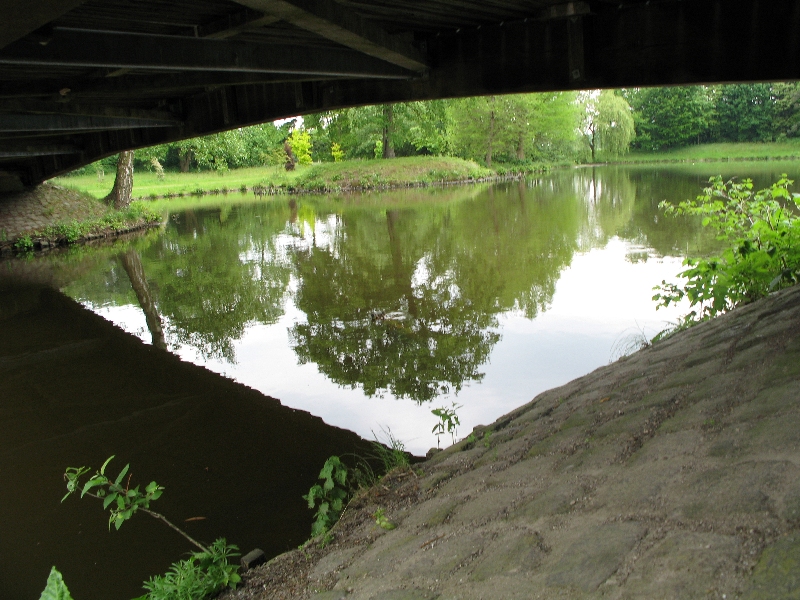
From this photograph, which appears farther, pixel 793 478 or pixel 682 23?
pixel 682 23

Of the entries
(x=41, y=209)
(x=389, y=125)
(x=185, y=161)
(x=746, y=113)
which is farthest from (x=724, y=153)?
(x=41, y=209)

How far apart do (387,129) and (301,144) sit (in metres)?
17.8

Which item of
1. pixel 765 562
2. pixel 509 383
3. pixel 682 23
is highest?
pixel 682 23

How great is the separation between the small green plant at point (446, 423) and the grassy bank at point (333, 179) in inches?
1322

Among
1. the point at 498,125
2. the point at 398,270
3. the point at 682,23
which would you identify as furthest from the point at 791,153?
the point at 682,23

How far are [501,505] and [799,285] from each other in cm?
326

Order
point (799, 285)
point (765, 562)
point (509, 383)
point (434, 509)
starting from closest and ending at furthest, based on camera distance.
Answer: point (765, 562), point (434, 509), point (799, 285), point (509, 383)

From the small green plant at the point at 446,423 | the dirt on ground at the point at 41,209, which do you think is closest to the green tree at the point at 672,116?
the dirt on ground at the point at 41,209

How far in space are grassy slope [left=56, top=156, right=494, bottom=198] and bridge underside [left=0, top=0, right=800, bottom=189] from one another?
31.9 meters

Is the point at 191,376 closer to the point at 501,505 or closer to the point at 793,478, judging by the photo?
the point at 501,505

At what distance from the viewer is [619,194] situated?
86.2 feet

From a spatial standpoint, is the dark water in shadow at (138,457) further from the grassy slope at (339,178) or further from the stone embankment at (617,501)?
the grassy slope at (339,178)

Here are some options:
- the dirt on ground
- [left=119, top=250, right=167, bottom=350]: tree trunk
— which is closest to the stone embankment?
[left=119, top=250, right=167, bottom=350]: tree trunk

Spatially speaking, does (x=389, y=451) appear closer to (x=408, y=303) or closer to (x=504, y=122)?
(x=408, y=303)
